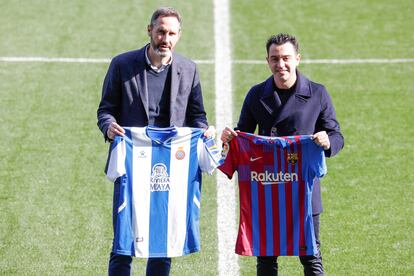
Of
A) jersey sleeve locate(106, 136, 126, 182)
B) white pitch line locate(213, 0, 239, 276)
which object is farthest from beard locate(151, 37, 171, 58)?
white pitch line locate(213, 0, 239, 276)

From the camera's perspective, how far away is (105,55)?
468 inches

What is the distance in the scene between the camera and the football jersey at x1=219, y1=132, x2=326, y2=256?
6070mm

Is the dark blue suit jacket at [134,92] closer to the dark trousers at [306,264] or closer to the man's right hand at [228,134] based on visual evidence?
the man's right hand at [228,134]

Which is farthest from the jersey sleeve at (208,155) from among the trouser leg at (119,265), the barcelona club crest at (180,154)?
the trouser leg at (119,265)

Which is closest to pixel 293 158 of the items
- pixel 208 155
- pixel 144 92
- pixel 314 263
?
pixel 208 155

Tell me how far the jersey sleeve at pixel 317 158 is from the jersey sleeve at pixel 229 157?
0.48 meters

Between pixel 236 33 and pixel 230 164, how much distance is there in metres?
6.70

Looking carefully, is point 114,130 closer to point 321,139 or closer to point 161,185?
point 161,185

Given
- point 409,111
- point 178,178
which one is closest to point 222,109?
point 409,111

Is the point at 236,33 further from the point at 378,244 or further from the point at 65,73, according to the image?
the point at 378,244

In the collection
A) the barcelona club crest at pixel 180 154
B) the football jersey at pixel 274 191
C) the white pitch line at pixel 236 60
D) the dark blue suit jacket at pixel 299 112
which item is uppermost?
the white pitch line at pixel 236 60

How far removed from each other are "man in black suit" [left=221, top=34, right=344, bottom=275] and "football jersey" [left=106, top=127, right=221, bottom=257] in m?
0.26

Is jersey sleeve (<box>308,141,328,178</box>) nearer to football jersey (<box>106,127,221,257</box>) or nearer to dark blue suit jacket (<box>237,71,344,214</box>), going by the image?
dark blue suit jacket (<box>237,71,344,214</box>)

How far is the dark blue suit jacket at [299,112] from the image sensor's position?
6031 mm
